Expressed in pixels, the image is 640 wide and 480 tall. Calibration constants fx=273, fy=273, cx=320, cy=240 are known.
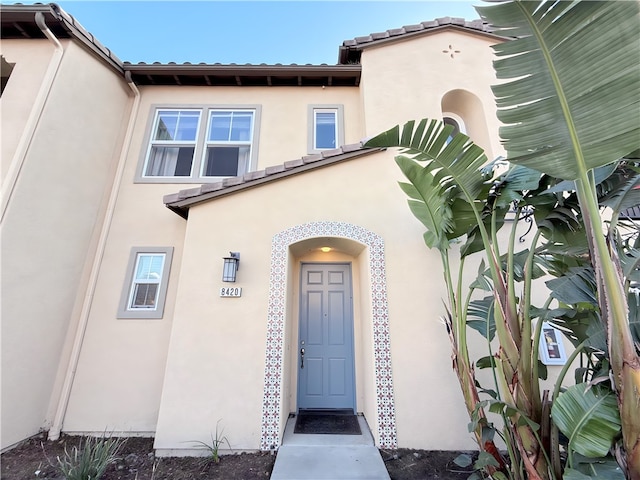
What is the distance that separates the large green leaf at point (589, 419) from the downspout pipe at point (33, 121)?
7.55 metres

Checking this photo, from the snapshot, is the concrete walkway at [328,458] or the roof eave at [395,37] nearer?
the concrete walkway at [328,458]

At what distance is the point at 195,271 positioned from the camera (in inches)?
190

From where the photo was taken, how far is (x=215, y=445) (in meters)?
4.04

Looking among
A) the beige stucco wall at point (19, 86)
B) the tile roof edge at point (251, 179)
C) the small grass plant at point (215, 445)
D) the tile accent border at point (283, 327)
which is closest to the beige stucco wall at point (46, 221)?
the beige stucco wall at point (19, 86)

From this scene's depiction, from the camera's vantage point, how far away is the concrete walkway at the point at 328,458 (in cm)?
352

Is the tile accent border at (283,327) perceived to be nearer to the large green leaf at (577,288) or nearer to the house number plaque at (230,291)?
the house number plaque at (230,291)

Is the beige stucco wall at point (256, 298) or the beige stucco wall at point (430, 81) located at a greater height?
the beige stucco wall at point (430, 81)

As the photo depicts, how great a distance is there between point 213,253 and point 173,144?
12.0 feet

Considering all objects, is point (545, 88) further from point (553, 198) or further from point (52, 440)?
point (52, 440)

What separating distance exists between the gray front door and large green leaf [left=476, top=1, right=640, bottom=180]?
4.34 m

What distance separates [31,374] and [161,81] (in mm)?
6928

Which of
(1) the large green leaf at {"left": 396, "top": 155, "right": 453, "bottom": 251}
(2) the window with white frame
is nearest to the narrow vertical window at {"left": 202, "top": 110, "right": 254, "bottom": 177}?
(2) the window with white frame

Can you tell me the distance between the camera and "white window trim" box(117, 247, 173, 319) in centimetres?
542

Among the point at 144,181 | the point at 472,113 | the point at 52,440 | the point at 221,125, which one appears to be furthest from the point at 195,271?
the point at 472,113
